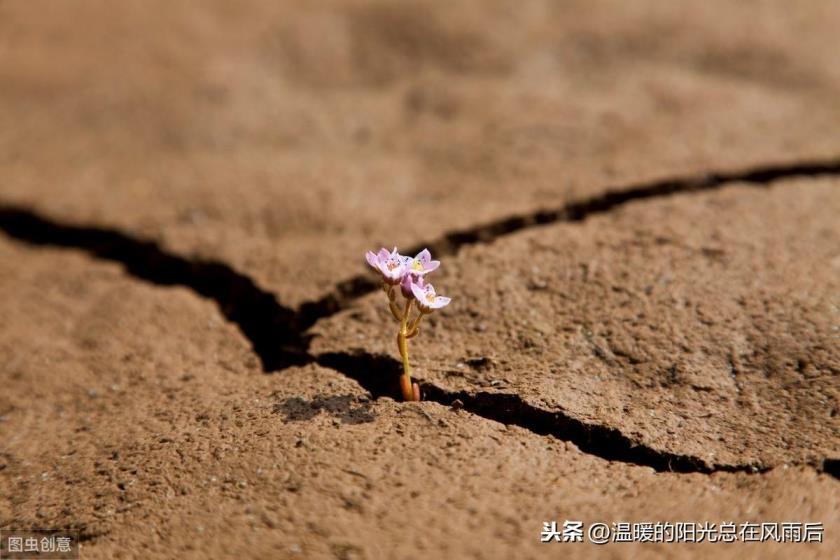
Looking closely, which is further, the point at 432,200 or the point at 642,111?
the point at 642,111

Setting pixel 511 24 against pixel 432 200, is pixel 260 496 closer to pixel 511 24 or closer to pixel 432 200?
pixel 432 200

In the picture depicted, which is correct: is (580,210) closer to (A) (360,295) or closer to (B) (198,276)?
(A) (360,295)

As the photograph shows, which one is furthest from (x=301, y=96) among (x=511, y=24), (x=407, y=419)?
(x=407, y=419)

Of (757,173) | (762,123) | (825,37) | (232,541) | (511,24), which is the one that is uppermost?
(511,24)

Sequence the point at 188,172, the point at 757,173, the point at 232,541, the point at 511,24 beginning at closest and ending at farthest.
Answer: the point at 232,541, the point at 757,173, the point at 188,172, the point at 511,24
